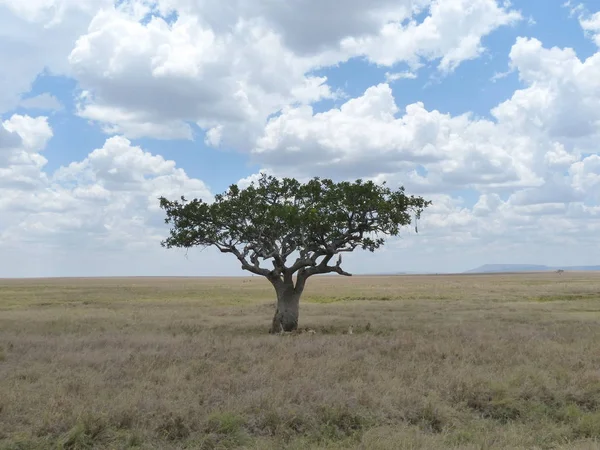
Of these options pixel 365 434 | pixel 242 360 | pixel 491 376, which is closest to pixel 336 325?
pixel 242 360

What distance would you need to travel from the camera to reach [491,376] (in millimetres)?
14266

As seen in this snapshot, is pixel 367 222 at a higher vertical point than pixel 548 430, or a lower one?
higher

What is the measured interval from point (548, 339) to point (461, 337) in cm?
351

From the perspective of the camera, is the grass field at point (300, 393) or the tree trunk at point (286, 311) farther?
the tree trunk at point (286, 311)

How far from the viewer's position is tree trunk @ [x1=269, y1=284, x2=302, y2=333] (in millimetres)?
27266

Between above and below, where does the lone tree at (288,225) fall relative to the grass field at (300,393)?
above

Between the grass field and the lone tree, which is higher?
the lone tree

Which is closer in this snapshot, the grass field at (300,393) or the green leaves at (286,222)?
the grass field at (300,393)

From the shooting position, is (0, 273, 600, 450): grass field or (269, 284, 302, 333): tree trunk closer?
(0, 273, 600, 450): grass field

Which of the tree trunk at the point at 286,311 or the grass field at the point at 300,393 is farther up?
the tree trunk at the point at 286,311

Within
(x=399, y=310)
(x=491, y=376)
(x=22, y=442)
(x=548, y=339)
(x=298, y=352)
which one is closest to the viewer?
(x=22, y=442)

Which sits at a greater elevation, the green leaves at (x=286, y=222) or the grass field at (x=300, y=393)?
the green leaves at (x=286, y=222)

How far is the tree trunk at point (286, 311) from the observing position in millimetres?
27266

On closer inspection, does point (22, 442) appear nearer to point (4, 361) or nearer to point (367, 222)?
point (4, 361)
